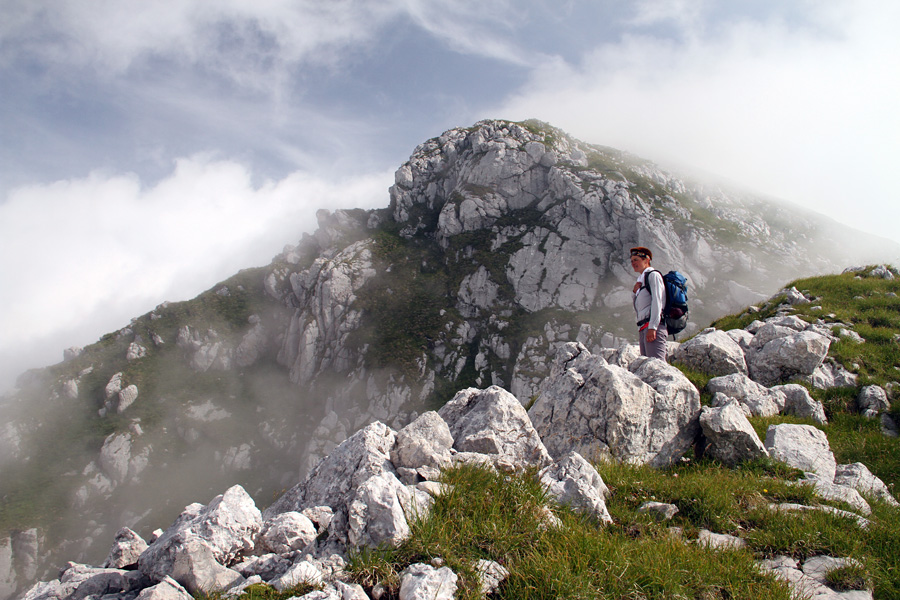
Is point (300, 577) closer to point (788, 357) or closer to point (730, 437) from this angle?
point (730, 437)

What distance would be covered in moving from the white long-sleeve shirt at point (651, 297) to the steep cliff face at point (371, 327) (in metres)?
90.0

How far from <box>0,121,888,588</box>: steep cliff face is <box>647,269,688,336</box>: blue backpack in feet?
294

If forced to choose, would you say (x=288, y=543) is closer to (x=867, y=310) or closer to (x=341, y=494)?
(x=341, y=494)

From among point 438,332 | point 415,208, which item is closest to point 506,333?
point 438,332

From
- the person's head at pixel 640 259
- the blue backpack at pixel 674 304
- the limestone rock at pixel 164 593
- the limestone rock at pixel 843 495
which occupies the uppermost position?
the person's head at pixel 640 259

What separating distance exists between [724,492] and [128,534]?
30.2 feet

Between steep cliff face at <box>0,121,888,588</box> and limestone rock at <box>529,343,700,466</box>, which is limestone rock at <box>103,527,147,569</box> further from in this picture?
steep cliff face at <box>0,121,888,588</box>

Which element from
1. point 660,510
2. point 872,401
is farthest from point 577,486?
point 872,401

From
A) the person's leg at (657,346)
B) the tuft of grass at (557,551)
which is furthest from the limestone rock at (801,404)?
the tuft of grass at (557,551)

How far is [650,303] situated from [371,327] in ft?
382

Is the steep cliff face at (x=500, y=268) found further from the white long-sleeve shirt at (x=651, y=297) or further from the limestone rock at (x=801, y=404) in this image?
the white long-sleeve shirt at (x=651, y=297)

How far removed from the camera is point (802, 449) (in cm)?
807

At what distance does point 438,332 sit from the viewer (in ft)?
398

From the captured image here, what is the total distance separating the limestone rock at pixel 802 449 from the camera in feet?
24.8
